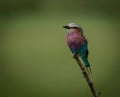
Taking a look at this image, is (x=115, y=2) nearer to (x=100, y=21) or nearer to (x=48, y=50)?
(x=100, y=21)

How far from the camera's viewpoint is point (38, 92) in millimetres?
1791

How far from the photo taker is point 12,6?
256 centimetres

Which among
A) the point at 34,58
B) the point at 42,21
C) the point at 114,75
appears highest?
the point at 42,21

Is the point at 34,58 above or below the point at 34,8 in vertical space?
below

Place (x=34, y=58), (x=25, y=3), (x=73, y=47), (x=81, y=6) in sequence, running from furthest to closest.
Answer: (x=25, y=3) < (x=81, y=6) < (x=34, y=58) < (x=73, y=47)

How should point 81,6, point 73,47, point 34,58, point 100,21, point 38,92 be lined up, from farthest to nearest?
point 81,6, point 100,21, point 34,58, point 38,92, point 73,47

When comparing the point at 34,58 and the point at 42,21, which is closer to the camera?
the point at 34,58

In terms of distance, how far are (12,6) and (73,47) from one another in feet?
6.85

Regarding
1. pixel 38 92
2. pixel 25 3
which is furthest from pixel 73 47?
pixel 25 3

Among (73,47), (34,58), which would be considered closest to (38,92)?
(34,58)

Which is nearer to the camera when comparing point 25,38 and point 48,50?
point 48,50

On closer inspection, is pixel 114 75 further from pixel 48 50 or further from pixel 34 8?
pixel 34 8

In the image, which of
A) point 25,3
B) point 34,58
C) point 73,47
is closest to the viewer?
point 73,47

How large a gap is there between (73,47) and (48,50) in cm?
133
